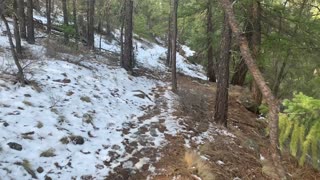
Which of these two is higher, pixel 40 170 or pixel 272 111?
pixel 272 111

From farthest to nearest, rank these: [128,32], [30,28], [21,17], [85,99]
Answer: [30,28] < [21,17] < [128,32] < [85,99]

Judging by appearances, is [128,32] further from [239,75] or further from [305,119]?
[305,119]

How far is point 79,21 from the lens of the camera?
91.2 ft

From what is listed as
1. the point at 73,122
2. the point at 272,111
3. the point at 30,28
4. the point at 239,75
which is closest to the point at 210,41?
the point at 239,75

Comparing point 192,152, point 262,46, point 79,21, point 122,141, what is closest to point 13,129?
point 122,141

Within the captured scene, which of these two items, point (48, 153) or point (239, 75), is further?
point (239, 75)

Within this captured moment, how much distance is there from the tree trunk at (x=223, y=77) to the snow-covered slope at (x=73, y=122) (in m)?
1.45

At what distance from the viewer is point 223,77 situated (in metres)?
10.0

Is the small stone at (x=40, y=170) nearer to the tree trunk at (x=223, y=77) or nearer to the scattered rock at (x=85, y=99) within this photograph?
the scattered rock at (x=85, y=99)

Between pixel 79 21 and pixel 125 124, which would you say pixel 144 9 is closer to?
pixel 79 21

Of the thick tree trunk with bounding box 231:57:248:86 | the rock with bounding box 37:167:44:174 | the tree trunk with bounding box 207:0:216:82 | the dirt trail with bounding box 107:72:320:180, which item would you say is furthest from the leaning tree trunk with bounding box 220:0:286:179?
the tree trunk with bounding box 207:0:216:82

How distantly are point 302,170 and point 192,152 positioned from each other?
279 centimetres

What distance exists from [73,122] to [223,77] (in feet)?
14.5

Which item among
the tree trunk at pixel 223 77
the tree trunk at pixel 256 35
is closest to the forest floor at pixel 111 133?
the tree trunk at pixel 223 77
